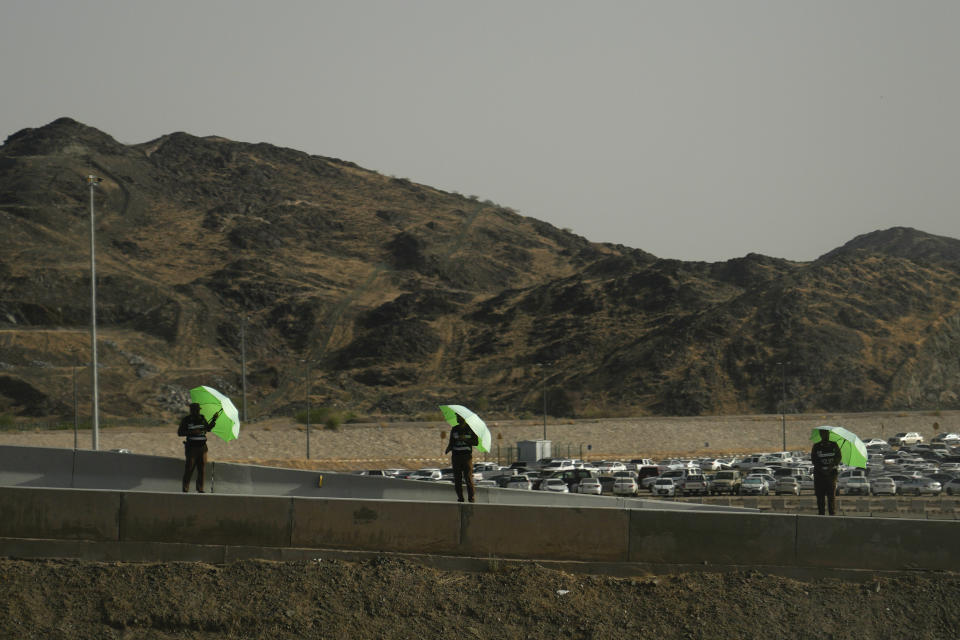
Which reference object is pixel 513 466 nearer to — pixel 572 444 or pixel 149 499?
pixel 572 444

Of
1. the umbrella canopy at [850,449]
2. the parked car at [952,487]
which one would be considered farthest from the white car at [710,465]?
the umbrella canopy at [850,449]

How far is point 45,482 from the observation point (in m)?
15.0

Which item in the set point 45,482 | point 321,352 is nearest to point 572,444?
point 321,352

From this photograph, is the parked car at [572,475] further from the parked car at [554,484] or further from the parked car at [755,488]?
the parked car at [755,488]

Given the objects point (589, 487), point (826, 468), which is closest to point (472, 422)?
point (826, 468)

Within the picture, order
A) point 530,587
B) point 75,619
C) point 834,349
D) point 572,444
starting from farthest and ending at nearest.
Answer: point 834,349 < point 572,444 < point 530,587 < point 75,619

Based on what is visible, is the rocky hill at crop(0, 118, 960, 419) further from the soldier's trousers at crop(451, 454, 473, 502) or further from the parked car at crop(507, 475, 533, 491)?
the soldier's trousers at crop(451, 454, 473, 502)

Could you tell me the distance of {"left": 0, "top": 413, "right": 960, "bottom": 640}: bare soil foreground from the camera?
10141 millimetres

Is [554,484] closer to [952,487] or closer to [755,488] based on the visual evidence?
[755,488]

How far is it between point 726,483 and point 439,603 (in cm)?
3725

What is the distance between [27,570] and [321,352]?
109910mm

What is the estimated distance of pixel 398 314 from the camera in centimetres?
12519

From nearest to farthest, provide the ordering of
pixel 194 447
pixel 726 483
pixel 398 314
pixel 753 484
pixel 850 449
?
pixel 194 447 < pixel 850 449 < pixel 753 484 < pixel 726 483 < pixel 398 314

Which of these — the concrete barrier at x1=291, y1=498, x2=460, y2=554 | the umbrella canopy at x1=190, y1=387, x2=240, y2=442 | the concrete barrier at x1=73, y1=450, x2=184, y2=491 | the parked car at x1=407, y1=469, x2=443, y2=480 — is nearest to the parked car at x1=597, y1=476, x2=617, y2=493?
the parked car at x1=407, y1=469, x2=443, y2=480
